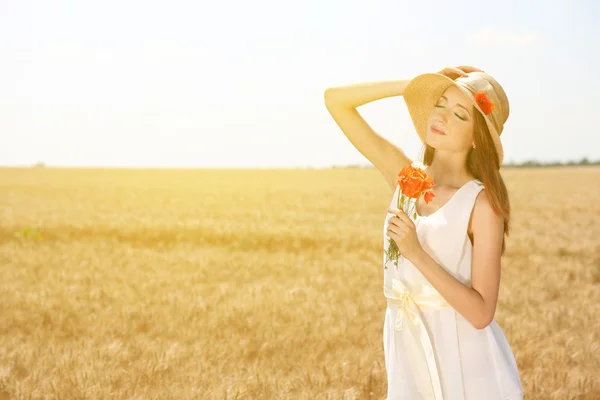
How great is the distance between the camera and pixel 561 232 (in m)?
13.4

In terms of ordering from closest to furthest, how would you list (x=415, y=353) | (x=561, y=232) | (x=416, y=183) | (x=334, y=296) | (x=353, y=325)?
(x=416, y=183)
(x=415, y=353)
(x=353, y=325)
(x=334, y=296)
(x=561, y=232)

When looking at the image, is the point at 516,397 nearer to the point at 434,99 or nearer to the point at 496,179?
the point at 496,179

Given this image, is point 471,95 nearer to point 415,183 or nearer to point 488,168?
point 488,168

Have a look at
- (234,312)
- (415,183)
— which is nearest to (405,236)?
(415,183)

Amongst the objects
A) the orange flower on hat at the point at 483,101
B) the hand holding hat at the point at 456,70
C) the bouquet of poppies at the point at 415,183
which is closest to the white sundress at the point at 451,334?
the bouquet of poppies at the point at 415,183

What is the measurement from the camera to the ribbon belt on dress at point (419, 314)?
220 centimetres

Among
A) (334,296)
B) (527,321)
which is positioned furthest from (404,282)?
(334,296)

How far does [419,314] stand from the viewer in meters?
2.22

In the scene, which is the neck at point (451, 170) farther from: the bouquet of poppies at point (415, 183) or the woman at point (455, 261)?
the bouquet of poppies at point (415, 183)

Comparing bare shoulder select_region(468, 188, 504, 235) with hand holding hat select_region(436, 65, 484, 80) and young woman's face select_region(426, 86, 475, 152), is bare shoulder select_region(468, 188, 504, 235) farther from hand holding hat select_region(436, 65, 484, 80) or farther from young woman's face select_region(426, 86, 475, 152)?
hand holding hat select_region(436, 65, 484, 80)

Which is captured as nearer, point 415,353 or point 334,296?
point 415,353

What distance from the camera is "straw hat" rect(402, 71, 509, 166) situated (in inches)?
87.0

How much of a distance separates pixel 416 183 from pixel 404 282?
0.36 m

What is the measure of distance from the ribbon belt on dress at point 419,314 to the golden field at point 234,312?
1968 millimetres
